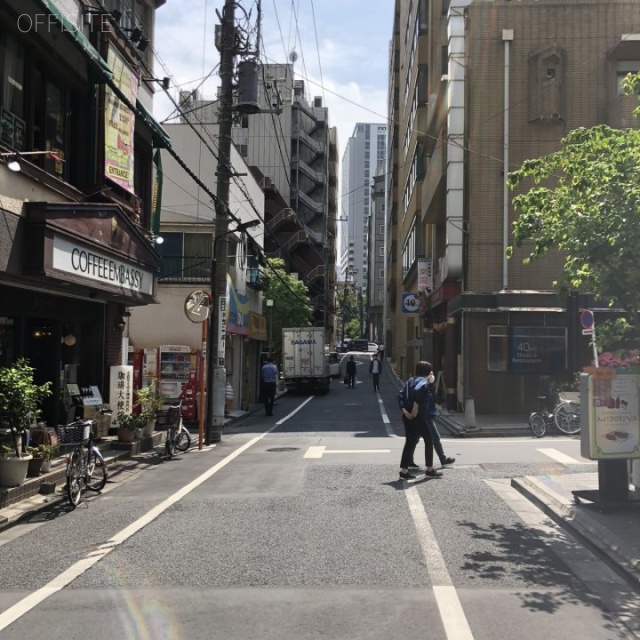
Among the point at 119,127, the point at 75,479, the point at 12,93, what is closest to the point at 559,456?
the point at 75,479

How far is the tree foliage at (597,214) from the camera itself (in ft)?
23.4

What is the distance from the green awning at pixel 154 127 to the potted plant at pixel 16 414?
7330 millimetres

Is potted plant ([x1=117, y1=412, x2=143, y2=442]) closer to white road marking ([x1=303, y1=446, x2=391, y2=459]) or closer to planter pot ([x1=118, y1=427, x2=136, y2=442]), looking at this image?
planter pot ([x1=118, y1=427, x2=136, y2=442])

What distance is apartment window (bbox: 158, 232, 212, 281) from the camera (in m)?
21.8

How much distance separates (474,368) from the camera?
2102cm

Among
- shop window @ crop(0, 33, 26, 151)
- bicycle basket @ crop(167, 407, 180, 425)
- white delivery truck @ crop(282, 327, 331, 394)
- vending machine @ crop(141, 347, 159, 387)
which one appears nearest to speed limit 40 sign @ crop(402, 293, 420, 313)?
white delivery truck @ crop(282, 327, 331, 394)

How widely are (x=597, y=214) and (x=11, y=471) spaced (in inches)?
310

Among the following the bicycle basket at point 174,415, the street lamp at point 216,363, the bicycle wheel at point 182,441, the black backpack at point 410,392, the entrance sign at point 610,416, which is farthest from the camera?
the street lamp at point 216,363

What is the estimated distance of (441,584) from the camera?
5332 mm

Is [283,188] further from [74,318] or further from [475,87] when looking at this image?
[74,318]

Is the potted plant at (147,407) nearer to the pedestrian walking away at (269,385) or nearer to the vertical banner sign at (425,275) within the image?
the pedestrian walking away at (269,385)

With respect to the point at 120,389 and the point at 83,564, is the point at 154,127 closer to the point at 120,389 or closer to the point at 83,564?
the point at 120,389

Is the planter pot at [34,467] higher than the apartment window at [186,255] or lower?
lower

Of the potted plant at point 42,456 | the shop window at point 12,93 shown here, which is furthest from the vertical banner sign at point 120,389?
the shop window at point 12,93
